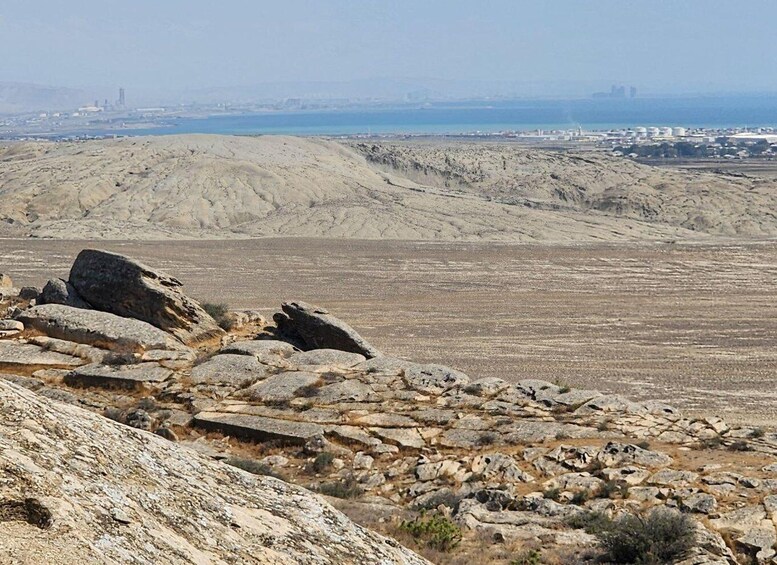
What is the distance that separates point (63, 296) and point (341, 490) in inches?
404

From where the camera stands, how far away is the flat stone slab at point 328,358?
15.8 meters

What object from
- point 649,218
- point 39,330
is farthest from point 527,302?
point 649,218

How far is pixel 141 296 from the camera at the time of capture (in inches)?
698

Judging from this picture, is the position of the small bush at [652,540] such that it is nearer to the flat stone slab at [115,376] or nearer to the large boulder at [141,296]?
the flat stone slab at [115,376]

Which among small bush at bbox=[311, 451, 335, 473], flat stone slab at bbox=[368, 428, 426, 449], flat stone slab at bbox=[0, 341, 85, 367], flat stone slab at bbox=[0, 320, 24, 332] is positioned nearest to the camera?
small bush at bbox=[311, 451, 335, 473]

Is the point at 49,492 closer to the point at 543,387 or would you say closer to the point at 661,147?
the point at 543,387

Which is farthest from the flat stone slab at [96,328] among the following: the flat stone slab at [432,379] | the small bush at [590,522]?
the small bush at [590,522]

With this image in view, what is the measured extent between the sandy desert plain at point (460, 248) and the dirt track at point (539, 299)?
3.5 inches

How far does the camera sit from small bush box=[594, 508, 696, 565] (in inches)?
314

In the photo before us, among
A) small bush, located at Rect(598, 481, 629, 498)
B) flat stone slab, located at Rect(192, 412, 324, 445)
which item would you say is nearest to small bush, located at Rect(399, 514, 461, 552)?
small bush, located at Rect(598, 481, 629, 498)

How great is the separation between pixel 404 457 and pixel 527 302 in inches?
Result: 651

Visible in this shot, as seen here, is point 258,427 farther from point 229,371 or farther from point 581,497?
point 581,497

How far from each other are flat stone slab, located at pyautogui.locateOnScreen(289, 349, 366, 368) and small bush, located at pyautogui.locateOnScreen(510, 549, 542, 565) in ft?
25.3

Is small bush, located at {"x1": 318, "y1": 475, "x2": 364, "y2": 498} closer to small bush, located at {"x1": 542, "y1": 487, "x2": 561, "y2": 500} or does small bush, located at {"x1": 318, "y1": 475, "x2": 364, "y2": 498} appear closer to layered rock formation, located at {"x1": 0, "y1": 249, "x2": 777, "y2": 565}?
layered rock formation, located at {"x1": 0, "y1": 249, "x2": 777, "y2": 565}
